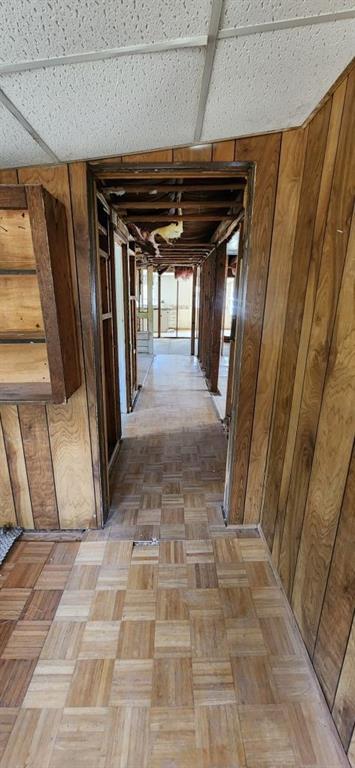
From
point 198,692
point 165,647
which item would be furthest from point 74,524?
point 198,692

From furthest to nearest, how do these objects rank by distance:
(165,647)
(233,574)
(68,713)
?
(233,574)
(165,647)
(68,713)

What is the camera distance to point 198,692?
117 centimetres

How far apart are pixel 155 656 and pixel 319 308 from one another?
1.43m

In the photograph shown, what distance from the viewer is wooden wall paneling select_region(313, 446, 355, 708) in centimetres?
97

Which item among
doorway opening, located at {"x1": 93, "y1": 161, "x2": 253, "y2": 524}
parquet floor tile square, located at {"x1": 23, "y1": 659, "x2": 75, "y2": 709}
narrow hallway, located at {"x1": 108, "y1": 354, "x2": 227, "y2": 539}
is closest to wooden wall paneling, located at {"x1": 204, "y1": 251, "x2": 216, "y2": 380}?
doorway opening, located at {"x1": 93, "y1": 161, "x2": 253, "y2": 524}

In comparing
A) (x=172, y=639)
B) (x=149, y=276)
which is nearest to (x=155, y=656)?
(x=172, y=639)

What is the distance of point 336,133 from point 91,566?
2070 millimetres

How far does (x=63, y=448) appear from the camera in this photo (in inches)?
70.6

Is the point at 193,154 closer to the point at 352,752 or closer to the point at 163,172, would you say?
the point at 163,172

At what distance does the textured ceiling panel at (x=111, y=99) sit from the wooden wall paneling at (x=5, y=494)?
1.37 m

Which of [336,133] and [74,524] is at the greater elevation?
[336,133]

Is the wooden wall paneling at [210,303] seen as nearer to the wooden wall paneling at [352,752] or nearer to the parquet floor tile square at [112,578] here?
the parquet floor tile square at [112,578]

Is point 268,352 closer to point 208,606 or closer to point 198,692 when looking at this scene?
point 208,606

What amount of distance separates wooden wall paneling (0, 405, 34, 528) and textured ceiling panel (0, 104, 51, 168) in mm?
1085
